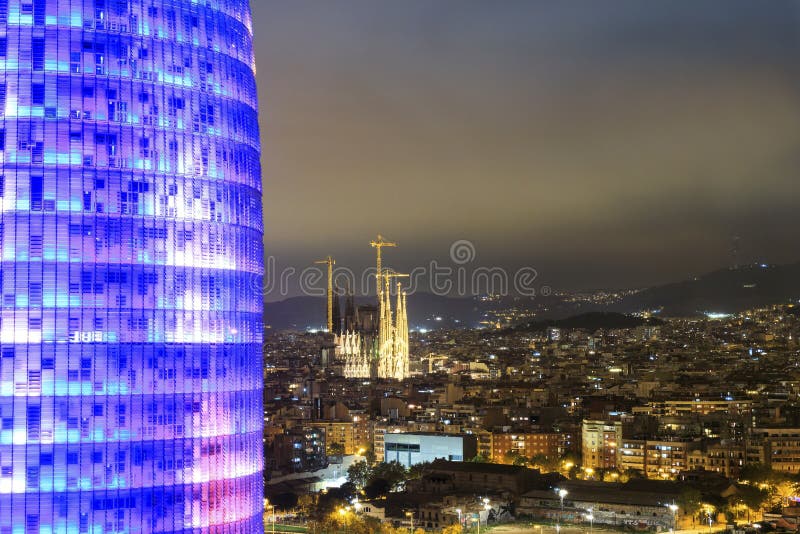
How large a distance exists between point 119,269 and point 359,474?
72.4 m

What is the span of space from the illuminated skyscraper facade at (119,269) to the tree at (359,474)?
64.2 metres

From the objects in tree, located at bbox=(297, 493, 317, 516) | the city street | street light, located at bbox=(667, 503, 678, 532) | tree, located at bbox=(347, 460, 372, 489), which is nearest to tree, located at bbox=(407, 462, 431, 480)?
tree, located at bbox=(347, 460, 372, 489)

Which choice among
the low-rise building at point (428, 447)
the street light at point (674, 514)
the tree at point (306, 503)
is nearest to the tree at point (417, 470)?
the low-rise building at point (428, 447)

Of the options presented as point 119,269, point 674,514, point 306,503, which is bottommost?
point 674,514

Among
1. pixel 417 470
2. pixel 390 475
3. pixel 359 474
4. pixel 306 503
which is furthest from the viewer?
pixel 417 470

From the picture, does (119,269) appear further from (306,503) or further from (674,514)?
(306,503)

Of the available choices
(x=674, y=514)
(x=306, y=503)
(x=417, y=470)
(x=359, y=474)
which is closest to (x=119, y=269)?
(x=674, y=514)

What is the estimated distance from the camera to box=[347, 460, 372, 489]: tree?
4781 inches

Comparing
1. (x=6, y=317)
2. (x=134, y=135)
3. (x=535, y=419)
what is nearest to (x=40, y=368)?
(x=6, y=317)

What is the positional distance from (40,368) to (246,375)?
30.8 ft

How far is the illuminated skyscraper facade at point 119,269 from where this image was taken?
52.8 meters

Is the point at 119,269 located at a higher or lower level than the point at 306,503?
higher

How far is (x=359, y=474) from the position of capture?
123 metres

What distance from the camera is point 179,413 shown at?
55.1 meters
